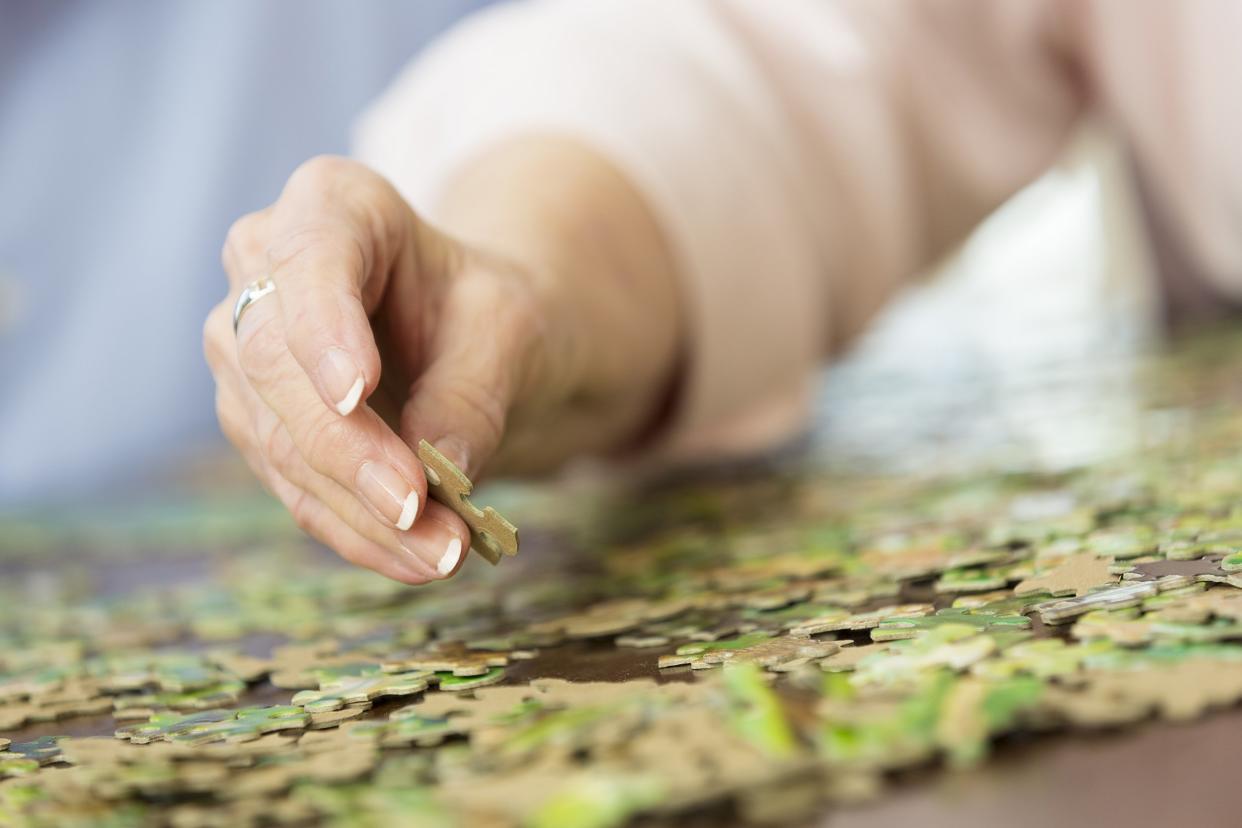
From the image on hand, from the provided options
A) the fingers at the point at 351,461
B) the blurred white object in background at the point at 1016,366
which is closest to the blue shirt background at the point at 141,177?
the blurred white object in background at the point at 1016,366

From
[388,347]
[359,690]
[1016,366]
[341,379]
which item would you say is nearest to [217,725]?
[359,690]

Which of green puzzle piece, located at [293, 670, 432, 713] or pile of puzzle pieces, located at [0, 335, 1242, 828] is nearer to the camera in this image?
pile of puzzle pieces, located at [0, 335, 1242, 828]

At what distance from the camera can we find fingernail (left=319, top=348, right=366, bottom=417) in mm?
651

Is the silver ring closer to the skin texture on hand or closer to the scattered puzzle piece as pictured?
the skin texture on hand

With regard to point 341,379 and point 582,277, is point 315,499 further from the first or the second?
point 582,277

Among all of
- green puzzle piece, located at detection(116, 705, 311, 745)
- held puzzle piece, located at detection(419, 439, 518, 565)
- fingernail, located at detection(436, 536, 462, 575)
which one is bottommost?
green puzzle piece, located at detection(116, 705, 311, 745)

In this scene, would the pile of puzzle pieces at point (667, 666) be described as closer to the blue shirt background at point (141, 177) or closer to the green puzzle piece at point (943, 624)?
the green puzzle piece at point (943, 624)

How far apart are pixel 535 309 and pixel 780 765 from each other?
510 mm

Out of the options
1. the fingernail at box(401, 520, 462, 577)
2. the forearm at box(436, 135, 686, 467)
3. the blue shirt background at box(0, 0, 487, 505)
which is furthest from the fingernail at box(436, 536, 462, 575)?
the blue shirt background at box(0, 0, 487, 505)

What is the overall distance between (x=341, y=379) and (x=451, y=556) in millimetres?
118

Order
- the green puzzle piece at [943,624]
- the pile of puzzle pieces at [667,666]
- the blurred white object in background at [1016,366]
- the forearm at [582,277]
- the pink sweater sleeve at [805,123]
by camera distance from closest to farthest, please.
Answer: the pile of puzzle pieces at [667,666]
the green puzzle piece at [943,624]
the forearm at [582,277]
the blurred white object in background at [1016,366]
the pink sweater sleeve at [805,123]

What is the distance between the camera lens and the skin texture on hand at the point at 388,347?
2.19 ft

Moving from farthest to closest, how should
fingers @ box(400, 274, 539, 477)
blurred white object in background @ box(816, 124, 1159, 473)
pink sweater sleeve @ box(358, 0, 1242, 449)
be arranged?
pink sweater sleeve @ box(358, 0, 1242, 449)
blurred white object in background @ box(816, 124, 1159, 473)
fingers @ box(400, 274, 539, 477)

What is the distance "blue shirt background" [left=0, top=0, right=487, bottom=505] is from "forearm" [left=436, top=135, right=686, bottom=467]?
2.84 meters
